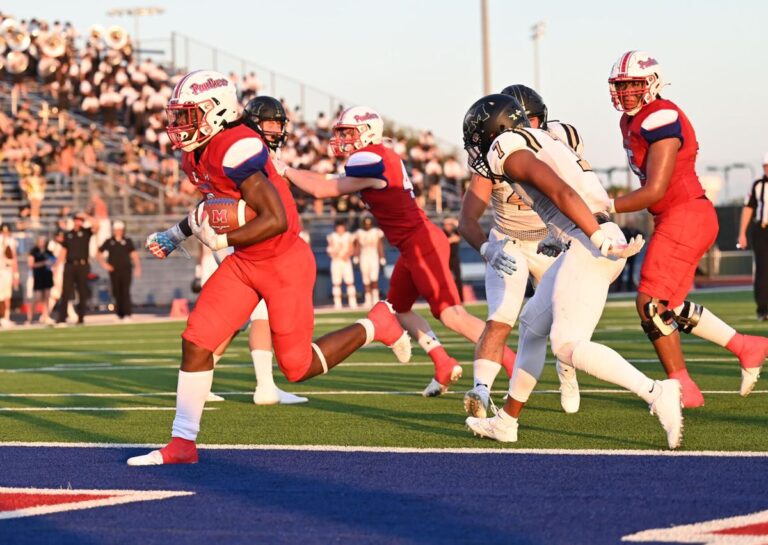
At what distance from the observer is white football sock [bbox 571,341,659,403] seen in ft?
21.7

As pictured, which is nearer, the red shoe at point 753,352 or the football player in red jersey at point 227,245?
the football player in red jersey at point 227,245

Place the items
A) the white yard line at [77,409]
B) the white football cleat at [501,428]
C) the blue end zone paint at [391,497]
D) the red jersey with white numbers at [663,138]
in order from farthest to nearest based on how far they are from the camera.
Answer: the white yard line at [77,409], the red jersey with white numbers at [663,138], the white football cleat at [501,428], the blue end zone paint at [391,497]

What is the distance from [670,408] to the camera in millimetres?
6531

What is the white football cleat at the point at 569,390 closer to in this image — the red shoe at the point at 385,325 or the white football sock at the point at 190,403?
the red shoe at the point at 385,325

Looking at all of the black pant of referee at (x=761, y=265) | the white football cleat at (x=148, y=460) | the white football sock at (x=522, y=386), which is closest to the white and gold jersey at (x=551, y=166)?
the white football sock at (x=522, y=386)

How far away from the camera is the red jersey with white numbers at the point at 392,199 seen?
9938mm

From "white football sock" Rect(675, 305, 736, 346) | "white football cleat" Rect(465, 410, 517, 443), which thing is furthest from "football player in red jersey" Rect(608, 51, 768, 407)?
"white football cleat" Rect(465, 410, 517, 443)

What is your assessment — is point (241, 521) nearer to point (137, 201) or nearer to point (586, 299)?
point (586, 299)

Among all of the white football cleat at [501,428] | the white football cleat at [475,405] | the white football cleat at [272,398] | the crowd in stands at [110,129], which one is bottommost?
the white football cleat at [272,398]

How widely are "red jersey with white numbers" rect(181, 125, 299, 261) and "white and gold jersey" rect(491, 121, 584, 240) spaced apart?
1.81 metres

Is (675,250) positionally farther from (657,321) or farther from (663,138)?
(663,138)

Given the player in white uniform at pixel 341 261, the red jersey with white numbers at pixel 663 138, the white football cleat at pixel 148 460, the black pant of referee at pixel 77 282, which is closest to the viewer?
the white football cleat at pixel 148 460

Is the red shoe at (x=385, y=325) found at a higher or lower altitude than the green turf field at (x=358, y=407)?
higher

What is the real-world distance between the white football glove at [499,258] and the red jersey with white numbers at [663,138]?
104 cm
